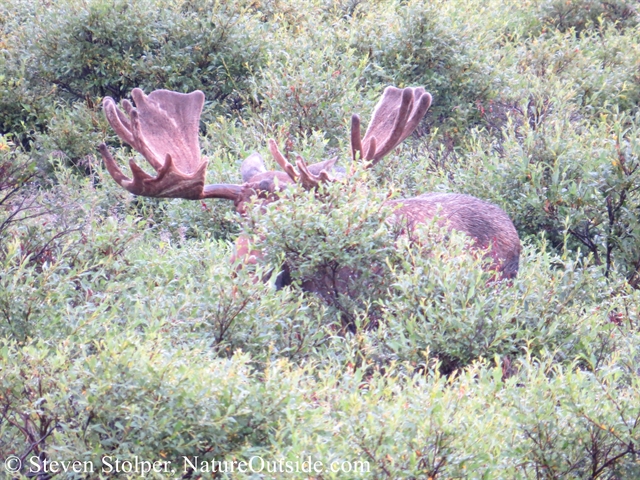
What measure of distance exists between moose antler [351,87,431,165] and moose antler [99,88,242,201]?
37.6 inches

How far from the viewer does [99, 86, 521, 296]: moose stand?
6.31 meters

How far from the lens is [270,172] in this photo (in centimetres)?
672

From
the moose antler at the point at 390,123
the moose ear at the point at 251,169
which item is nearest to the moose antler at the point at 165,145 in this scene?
the moose ear at the point at 251,169

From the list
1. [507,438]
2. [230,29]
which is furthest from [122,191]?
[507,438]

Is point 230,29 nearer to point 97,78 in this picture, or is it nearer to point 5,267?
point 97,78

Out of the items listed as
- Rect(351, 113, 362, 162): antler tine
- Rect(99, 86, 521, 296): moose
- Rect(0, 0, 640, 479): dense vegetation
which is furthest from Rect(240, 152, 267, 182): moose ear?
Rect(351, 113, 362, 162): antler tine

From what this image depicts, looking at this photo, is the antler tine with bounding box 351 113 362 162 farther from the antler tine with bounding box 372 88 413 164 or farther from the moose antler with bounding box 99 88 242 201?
the moose antler with bounding box 99 88 242 201

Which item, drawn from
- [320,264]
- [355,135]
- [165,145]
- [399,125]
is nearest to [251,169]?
[165,145]

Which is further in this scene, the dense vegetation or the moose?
the moose

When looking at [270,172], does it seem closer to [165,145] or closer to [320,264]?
[165,145]

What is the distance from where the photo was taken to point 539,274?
579 centimetres

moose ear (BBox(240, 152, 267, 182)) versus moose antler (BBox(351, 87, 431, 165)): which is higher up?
moose antler (BBox(351, 87, 431, 165))

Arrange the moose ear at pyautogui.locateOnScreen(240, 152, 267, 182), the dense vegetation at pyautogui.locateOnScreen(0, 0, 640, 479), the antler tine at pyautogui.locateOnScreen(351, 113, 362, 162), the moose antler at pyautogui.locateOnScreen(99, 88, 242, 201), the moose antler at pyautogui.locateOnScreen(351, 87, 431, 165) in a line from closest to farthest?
the dense vegetation at pyautogui.locateOnScreen(0, 0, 640, 479), the antler tine at pyautogui.locateOnScreen(351, 113, 362, 162), the moose antler at pyautogui.locateOnScreen(99, 88, 242, 201), the moose antler at pyautogui.locateOnScreen(351, 87, 431, 165), the moose ear at pyautogui.locateOnScreen(240, 152, 267, 182)

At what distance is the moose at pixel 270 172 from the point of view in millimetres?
6312
